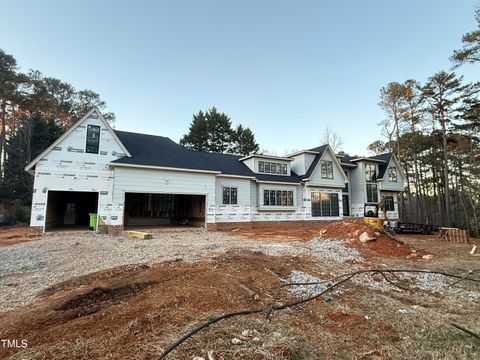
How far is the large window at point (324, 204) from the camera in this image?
24078 mm

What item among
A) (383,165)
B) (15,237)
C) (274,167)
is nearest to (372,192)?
(383,165)

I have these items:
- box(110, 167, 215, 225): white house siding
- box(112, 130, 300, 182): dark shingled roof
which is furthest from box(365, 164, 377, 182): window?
box(110, 167, 215, 225): white house siding

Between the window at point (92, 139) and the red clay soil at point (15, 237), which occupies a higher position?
the window at point (92, 139)

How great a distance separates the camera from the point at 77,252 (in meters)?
9.31

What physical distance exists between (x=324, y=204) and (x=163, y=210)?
52.2 feet

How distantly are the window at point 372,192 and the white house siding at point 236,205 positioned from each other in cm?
1514

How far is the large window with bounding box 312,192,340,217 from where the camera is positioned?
24.1 metres

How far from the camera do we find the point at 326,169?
24703mm

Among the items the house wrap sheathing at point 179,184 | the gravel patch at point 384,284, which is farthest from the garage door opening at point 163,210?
the gravel patch at point 384,284

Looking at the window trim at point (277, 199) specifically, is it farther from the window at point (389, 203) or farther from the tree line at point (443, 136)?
the tree line at point (443, 136)

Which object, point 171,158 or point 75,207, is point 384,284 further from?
point 75,207

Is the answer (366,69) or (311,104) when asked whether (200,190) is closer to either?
(311,104)

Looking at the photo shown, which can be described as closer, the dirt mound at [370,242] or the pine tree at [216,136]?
the dirt mound at [370,242]

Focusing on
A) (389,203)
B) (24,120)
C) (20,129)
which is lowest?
(389,203)
